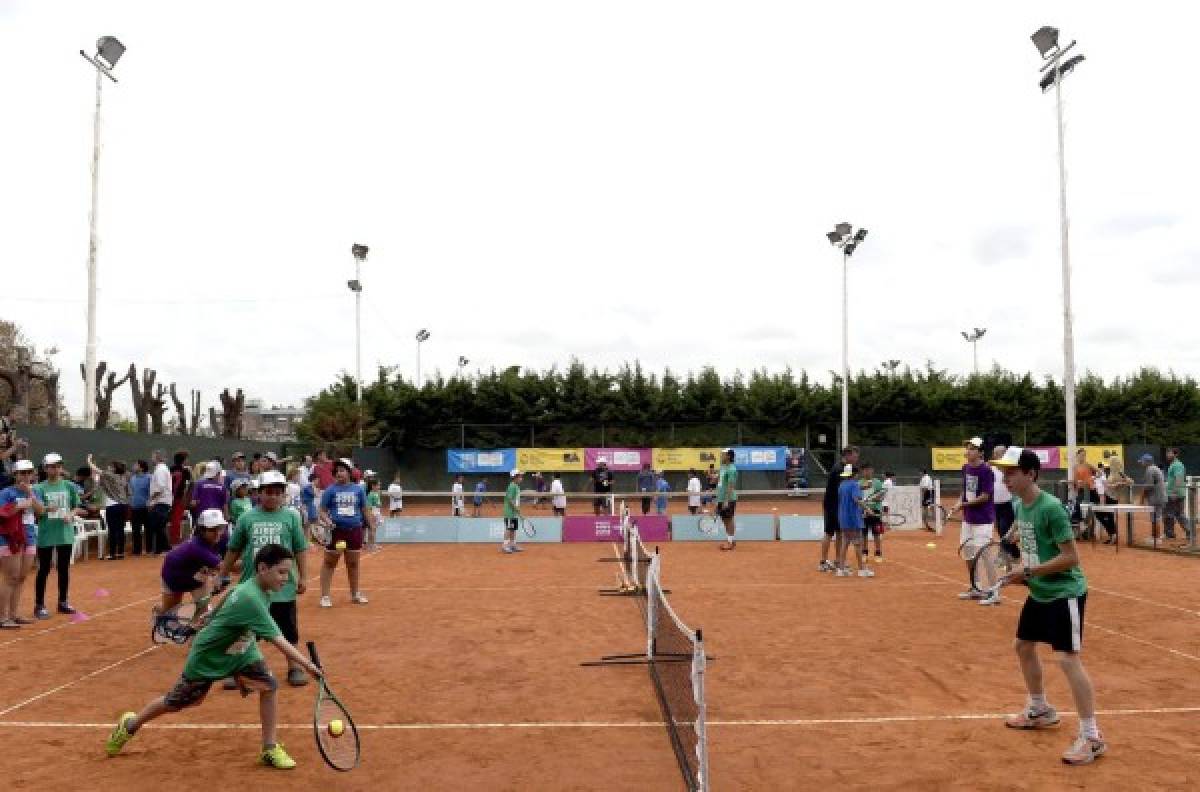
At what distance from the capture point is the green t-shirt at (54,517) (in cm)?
1045

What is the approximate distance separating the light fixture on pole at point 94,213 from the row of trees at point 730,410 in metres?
21.7

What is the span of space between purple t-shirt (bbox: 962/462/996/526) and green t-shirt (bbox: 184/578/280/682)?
9.21 metres

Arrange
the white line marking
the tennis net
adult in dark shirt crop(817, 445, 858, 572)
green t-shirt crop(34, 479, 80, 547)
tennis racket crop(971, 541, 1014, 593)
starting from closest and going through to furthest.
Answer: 1. the tennis net
2. the white line marking
3. tennis racket crop(971, 541, 1014, 593)
4. green t-shirt crop(34, 479, 80, 547)
5. adult in dark shirt crop(817, 445, 858, 572)

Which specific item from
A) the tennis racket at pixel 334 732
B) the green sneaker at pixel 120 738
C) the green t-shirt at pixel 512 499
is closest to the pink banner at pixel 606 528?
the green t-shirt at pixel 512 499

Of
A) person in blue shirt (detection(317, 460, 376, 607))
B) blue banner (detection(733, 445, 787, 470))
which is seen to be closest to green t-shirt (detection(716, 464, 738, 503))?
person in blue shirt (detection(317, 460, 376, 607))

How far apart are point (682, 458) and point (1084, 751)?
117 ft

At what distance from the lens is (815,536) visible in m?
22.6

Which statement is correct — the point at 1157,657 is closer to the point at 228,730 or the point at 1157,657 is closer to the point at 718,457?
the point at 228,730

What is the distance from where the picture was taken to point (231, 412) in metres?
42.1

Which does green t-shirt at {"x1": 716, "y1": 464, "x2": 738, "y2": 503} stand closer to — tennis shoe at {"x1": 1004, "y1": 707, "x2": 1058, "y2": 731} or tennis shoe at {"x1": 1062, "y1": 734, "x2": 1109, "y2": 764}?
tennis shoe at {"x1": 1004, "y1": 707, "x2": 1058, "y2": 731}

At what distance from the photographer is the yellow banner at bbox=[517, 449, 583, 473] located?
134 ft

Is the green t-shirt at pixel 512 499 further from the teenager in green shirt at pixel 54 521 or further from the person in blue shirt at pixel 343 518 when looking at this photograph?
the teenager in green shirt at pixel 54 521

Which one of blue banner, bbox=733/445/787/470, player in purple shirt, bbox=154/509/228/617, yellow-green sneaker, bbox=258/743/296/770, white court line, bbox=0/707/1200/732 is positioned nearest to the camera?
yellow-green sneaker, bbox=258/743/296/770

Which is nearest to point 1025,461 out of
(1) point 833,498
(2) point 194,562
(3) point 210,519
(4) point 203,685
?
(4) point 203,685
